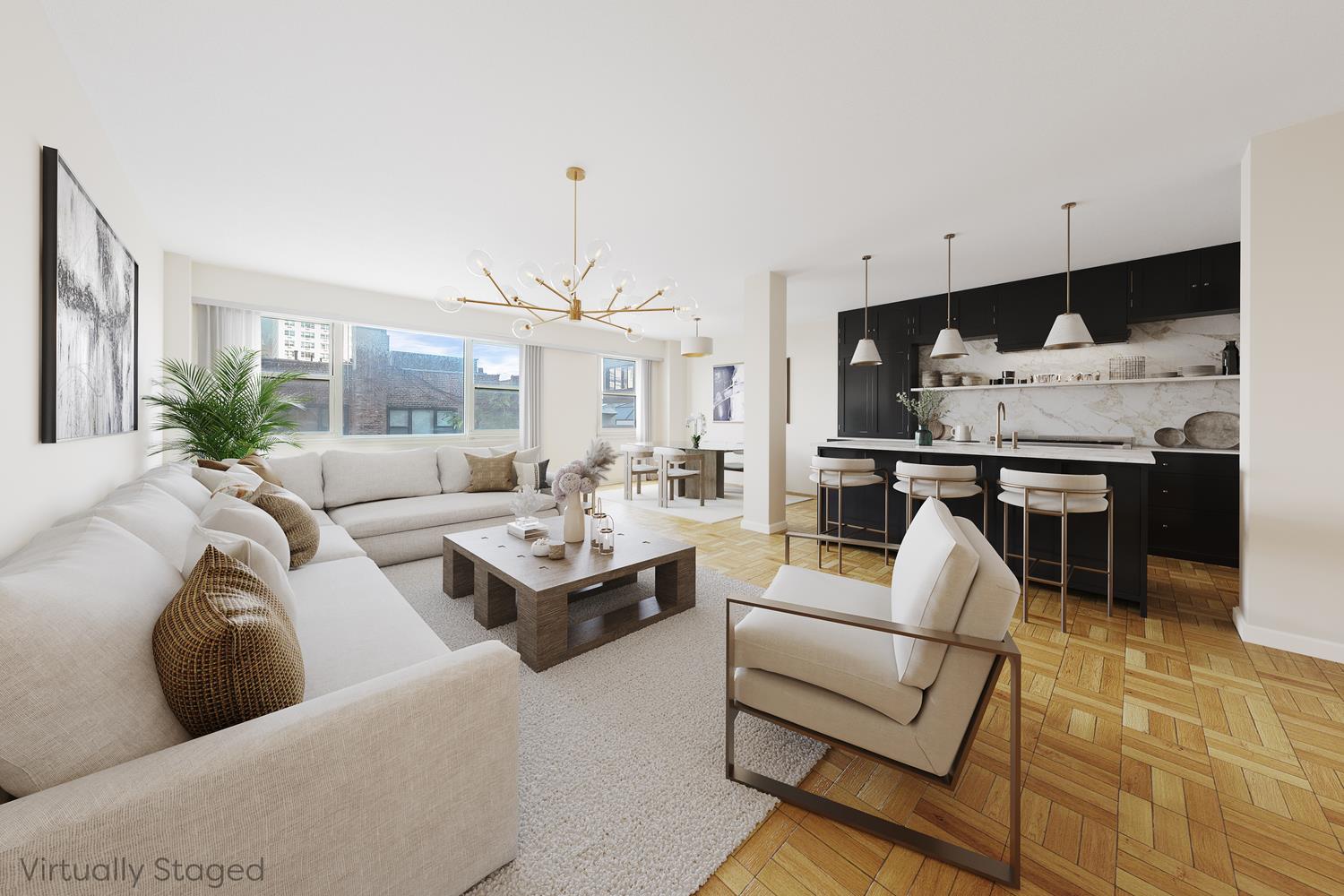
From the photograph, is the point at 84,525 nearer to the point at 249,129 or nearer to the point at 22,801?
the point at 22,801

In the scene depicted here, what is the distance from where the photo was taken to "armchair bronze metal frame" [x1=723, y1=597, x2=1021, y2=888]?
1169mm

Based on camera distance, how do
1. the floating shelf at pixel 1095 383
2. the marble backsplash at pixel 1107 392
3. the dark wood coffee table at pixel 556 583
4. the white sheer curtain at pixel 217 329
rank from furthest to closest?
the white sheer curtain at pixel 217 329 < the marble backsplash at pixel 1107 392 < the floating shelf at pixel 1095 383 < the dark wood coffee table at pixel 556 583

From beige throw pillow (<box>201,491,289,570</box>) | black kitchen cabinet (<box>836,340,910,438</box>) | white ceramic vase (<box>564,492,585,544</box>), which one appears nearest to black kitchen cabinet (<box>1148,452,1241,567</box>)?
black kitchen cabinet (<box>836,340,910,438</box>)

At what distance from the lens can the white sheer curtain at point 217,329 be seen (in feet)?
14.7

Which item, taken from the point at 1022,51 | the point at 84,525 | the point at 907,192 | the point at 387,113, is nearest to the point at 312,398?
the point at 387,113

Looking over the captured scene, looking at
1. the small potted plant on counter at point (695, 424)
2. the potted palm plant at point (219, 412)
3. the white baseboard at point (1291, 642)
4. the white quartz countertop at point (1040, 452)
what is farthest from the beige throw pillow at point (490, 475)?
the white baseboard at point (1291, 642)

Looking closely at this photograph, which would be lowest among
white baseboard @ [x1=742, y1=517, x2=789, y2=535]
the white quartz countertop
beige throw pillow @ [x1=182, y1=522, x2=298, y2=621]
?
white baseboard @ [x1=742, y1=517, x2=789, y2=535]

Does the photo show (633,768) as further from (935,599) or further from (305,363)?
(305,363)

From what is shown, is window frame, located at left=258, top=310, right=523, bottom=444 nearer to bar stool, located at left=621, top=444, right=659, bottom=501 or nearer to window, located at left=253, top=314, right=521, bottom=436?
window, located at left=253, top=314, right=521, bottom=436

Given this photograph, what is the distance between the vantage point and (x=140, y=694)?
34.4 inches

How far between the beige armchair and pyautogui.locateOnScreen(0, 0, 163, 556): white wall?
7.27 ft

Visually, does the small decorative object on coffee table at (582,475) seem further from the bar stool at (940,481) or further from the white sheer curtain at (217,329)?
the white sheer curtain at (217,329)

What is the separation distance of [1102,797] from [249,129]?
428cm

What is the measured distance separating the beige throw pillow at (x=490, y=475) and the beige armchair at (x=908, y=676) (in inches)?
131
